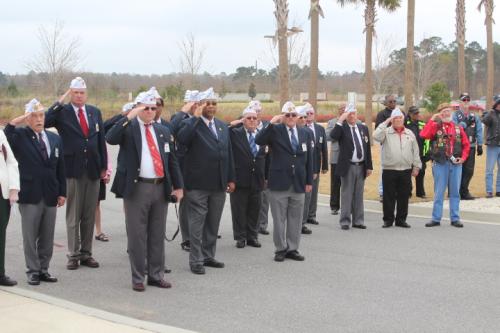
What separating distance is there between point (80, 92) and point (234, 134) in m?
2.56

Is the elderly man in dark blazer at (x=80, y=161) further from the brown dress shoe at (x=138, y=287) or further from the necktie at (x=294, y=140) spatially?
the necktie at (x=294, y=140)

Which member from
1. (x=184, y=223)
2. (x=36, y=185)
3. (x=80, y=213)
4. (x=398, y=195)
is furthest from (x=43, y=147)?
(x=398, y=195)

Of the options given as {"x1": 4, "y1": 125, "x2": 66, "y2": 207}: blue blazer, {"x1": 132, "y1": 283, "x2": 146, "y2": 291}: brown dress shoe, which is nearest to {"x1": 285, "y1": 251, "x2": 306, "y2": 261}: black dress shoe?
{"x1": 132, "y1": 283, "x2": 146, "y2": 291}: brown dress shoe

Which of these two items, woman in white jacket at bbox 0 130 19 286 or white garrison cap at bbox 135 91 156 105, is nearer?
woman in white jacket at bbox 0 130 19 286

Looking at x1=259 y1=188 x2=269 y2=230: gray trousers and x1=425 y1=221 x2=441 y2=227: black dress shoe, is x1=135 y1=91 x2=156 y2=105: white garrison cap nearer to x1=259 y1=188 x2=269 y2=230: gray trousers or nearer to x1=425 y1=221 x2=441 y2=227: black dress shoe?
x1=259 y1=188 x2=269 y2=230: gray trousers

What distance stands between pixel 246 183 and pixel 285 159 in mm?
1125

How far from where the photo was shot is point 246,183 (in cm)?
1022

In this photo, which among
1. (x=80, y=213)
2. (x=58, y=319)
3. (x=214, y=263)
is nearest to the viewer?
(x=58, y=319)

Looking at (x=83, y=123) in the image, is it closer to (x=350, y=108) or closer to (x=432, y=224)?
(x=350, y=108)

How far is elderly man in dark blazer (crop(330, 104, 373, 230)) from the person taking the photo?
38.5 ft

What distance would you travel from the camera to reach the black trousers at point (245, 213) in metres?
10.2

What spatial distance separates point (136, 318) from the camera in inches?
260

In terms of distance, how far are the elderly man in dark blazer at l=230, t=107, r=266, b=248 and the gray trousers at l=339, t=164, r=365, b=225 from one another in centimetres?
193

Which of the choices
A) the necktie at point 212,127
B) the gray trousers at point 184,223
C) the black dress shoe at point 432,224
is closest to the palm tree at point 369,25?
the black dress shoe at point 432,224
